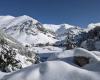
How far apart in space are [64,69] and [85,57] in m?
1.06

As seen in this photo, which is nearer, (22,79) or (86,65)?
(22,79)

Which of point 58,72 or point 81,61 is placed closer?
point 58,72

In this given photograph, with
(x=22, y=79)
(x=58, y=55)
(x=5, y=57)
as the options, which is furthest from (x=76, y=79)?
(x=5, y=57)

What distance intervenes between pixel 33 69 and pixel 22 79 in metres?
0.42

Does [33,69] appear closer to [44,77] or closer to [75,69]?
[44,77]

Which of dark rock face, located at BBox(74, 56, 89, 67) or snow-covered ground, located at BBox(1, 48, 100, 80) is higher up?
dark rock face, located at BBox(74, 56, 89, 67)

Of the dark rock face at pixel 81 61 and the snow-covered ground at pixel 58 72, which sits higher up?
the dark rock face at pixel 81 61

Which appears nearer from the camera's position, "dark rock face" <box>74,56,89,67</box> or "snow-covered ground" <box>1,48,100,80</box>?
"snow-covered ground" <box>1,48,100,80</box>

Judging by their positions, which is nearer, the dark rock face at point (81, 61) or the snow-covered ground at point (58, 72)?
the snow-covered ground at point (58, 72)

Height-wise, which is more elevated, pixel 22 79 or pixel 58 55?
pixel 58 55

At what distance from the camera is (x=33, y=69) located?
21.0 ft

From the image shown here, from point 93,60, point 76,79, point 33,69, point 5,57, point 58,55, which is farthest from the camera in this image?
point 5,57

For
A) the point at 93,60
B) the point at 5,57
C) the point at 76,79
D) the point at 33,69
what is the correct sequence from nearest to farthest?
the point at 76,79
the point at 33,69
the point at 93,60
the point at 5,57

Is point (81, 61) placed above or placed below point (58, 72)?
above
